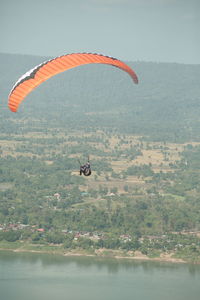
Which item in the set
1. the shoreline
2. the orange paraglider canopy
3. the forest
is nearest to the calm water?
the shoreline

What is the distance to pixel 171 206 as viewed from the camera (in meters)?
92.8

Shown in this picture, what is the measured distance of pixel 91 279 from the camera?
206ft

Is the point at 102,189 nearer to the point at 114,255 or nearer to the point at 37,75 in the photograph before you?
the point at 114,255

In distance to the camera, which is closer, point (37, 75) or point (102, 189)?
point (37, 75)

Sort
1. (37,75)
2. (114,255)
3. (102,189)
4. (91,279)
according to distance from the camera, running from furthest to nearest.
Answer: (102,189) < (114,255) < (91,279) < (37,75)

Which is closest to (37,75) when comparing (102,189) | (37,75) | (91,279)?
(37,75)

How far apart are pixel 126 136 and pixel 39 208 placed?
86.9 metres

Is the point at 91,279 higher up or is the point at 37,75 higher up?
the point at 37,75

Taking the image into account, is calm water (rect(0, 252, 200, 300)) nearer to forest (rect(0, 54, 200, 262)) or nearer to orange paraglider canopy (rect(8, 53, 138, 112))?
forest (rect(0, 54, 200, 262))

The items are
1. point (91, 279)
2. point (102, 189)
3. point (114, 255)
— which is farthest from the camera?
point (102, 189)

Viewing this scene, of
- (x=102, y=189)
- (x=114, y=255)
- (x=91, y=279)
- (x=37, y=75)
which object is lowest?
(x=91, y=279)

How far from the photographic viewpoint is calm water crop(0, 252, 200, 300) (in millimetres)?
58719

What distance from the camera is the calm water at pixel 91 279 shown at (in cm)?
5872

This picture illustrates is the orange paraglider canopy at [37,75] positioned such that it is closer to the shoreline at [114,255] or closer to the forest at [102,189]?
the shoreline at [114,255]
